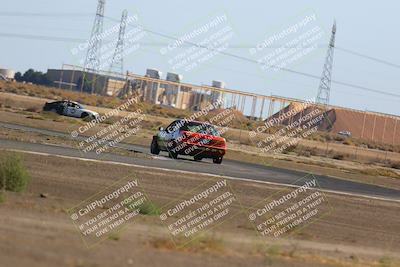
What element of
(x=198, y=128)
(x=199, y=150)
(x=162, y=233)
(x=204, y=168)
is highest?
(x=198, y=128)

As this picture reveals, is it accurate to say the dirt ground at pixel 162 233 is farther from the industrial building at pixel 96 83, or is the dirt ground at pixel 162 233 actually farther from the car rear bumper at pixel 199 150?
the industrial building at pixel 96 83

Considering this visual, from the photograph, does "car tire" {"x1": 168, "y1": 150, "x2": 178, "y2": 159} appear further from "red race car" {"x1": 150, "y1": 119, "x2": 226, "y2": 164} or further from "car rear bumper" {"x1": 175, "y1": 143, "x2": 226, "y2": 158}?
"car rear bumper" {"x1": 175, "y1": 143, "x2": 226, "y2": 158}

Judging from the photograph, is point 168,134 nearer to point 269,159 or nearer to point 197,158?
point 197,158

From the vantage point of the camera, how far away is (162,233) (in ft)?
46.0

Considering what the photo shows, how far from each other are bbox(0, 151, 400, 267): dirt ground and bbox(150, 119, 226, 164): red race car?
598 centimetres

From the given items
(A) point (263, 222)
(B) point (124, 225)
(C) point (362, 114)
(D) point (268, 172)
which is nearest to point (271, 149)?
(D) point (268, 172)

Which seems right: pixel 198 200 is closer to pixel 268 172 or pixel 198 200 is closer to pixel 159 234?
pixel 159 234

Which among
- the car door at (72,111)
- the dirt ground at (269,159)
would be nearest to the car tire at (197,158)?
the dirt ground at (269,159)

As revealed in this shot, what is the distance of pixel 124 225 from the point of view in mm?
14547

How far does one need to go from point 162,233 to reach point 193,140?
17.4 meters

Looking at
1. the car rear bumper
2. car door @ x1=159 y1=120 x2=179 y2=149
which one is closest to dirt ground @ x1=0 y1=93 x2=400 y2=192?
car door @ x1=159 y1=120 x2=179 y2=149

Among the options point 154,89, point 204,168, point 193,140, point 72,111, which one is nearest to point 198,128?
point 193,140

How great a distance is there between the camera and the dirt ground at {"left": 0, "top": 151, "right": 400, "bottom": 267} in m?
10.5

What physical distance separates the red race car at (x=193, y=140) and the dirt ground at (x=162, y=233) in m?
5.98
